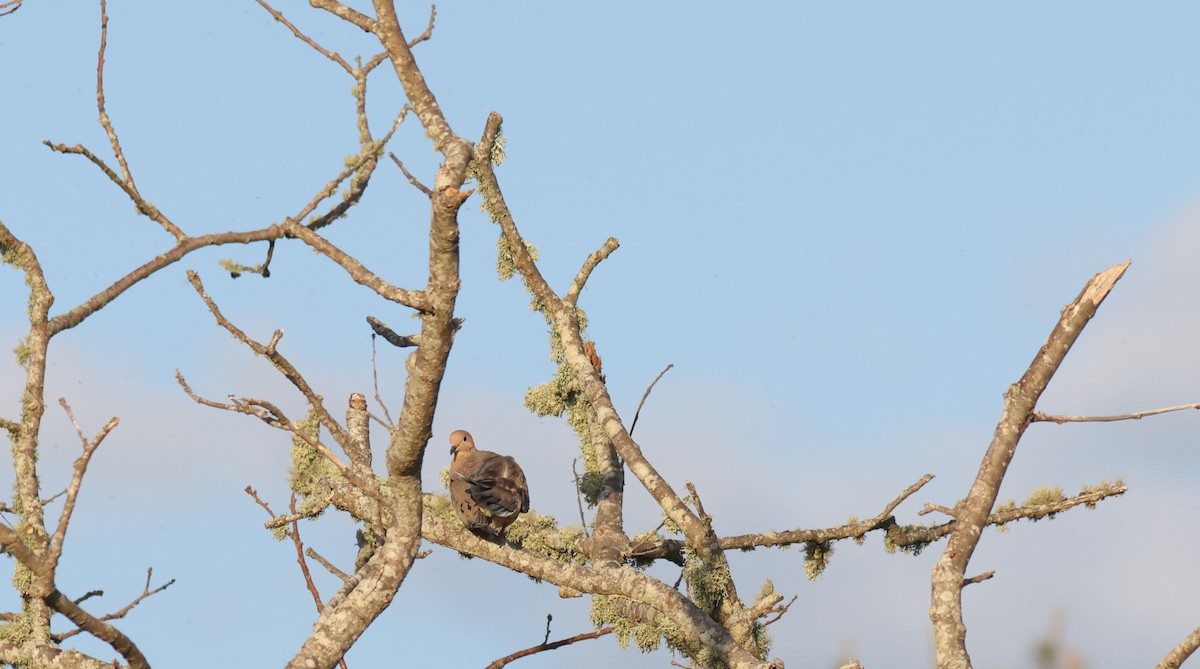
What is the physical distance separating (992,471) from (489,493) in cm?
413

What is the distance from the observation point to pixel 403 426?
196 inches

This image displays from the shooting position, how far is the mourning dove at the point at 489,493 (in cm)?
928

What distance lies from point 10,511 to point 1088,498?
6066 mm

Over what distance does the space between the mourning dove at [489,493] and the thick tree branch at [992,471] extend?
12.4 feet

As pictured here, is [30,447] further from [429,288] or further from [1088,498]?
[1088,498]

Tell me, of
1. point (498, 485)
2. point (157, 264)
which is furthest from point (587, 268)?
point (157, 264)

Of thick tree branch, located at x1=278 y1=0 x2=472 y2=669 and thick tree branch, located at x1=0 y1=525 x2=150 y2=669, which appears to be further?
thick tree branch, located at x1=0 y1=525 x2=150 y2=669

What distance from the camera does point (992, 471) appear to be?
6387 millimetres

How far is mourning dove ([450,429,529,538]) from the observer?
30.5 feet

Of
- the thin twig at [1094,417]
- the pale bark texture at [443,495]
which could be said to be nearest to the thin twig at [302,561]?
the pale bark texture at [443,495]

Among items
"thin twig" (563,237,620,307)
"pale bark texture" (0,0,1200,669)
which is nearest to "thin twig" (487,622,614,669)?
"pale bark texture" (0,0,1200,669)

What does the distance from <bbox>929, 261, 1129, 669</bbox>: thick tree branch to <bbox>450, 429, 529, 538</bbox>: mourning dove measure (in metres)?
3.77

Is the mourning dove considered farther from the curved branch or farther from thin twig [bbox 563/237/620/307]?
the curved branch

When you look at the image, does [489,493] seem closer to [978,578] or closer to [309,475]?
[309,475]
